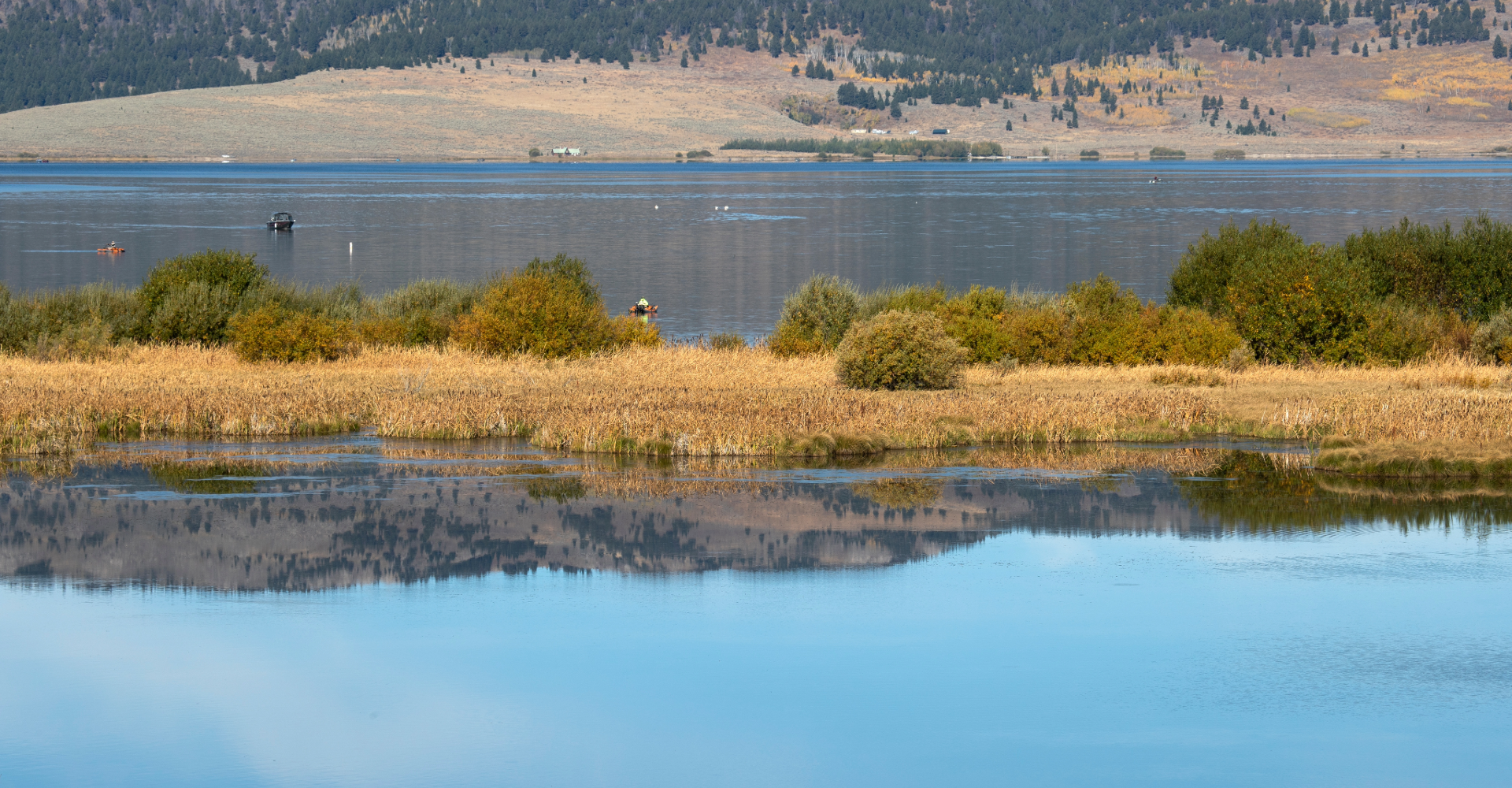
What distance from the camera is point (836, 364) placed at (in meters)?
36.6

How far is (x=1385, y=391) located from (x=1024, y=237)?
6889 cm

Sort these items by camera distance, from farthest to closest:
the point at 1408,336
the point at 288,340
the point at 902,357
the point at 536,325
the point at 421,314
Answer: the point at 421,314 < the point at 536,325 < the point at 1408,336 < the point at 288,340 < the point at 902,357

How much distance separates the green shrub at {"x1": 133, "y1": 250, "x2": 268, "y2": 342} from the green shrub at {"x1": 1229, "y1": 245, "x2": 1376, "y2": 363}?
27.7 metres

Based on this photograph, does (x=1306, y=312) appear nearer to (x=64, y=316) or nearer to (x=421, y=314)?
(x=421, y=314)

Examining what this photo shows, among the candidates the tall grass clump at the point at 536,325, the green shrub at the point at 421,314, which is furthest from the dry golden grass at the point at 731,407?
the green shrub at the point at 421,314

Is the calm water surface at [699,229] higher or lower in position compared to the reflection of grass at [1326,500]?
higher

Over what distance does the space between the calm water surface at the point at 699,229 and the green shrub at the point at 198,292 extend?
14943 millimetres

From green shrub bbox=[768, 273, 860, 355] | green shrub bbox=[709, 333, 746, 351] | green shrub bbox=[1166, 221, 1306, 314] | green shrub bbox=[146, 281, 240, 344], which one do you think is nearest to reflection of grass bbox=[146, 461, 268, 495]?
green shrub bbox=[146, 281, 240, 344]

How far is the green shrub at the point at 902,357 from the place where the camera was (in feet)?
114

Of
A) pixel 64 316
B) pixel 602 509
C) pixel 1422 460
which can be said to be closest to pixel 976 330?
pixel 1422 460

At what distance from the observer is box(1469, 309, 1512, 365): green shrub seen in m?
39.7

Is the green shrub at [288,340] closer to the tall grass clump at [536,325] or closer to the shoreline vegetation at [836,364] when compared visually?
the shoreline vegetation at [836,364]

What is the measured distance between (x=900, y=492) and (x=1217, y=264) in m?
27.1

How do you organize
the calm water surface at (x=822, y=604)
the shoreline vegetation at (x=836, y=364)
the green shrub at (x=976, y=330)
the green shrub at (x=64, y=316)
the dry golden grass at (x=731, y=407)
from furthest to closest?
the green shrub at (x=64, y=316), the green shrub at (x=976, y=330), the shoreline vegetation at (x=836, y=364), the dry golden grass at (x=731, y=407), the calm water surface at (x=822, y=604)
